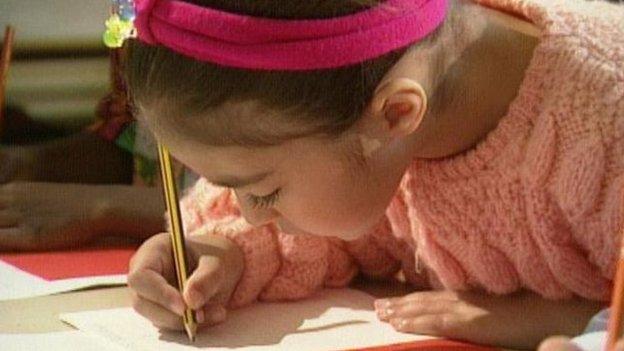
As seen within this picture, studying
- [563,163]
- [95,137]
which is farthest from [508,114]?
[95,137]

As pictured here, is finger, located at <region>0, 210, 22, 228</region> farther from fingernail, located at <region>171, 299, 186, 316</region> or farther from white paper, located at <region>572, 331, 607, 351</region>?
white paper, located at <region>572, 331, 607, 351</region>

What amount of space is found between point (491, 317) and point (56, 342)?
10.4 inches

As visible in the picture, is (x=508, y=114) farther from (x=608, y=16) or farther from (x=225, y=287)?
(x=225, y=287)

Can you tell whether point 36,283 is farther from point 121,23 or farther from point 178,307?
point 121,23

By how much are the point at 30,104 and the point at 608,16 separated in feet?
2.25

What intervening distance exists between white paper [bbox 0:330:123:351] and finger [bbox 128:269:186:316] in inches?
1.7

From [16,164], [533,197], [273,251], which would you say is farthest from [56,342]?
[16,164]

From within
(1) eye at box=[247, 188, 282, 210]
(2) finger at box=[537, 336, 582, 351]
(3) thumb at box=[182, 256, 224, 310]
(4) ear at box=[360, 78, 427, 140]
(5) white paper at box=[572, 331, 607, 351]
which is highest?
(4) ear at box=[360, 78, 427, 140]

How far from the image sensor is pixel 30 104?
4.12ft

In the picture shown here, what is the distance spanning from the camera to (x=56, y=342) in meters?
0.73

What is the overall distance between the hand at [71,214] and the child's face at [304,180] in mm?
311

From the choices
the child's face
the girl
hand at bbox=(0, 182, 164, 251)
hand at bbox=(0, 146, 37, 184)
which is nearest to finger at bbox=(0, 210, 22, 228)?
hand at bbox=(0, 182, 164, 251)

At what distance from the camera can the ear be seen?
663mm

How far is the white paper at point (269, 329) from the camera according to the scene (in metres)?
0.73
